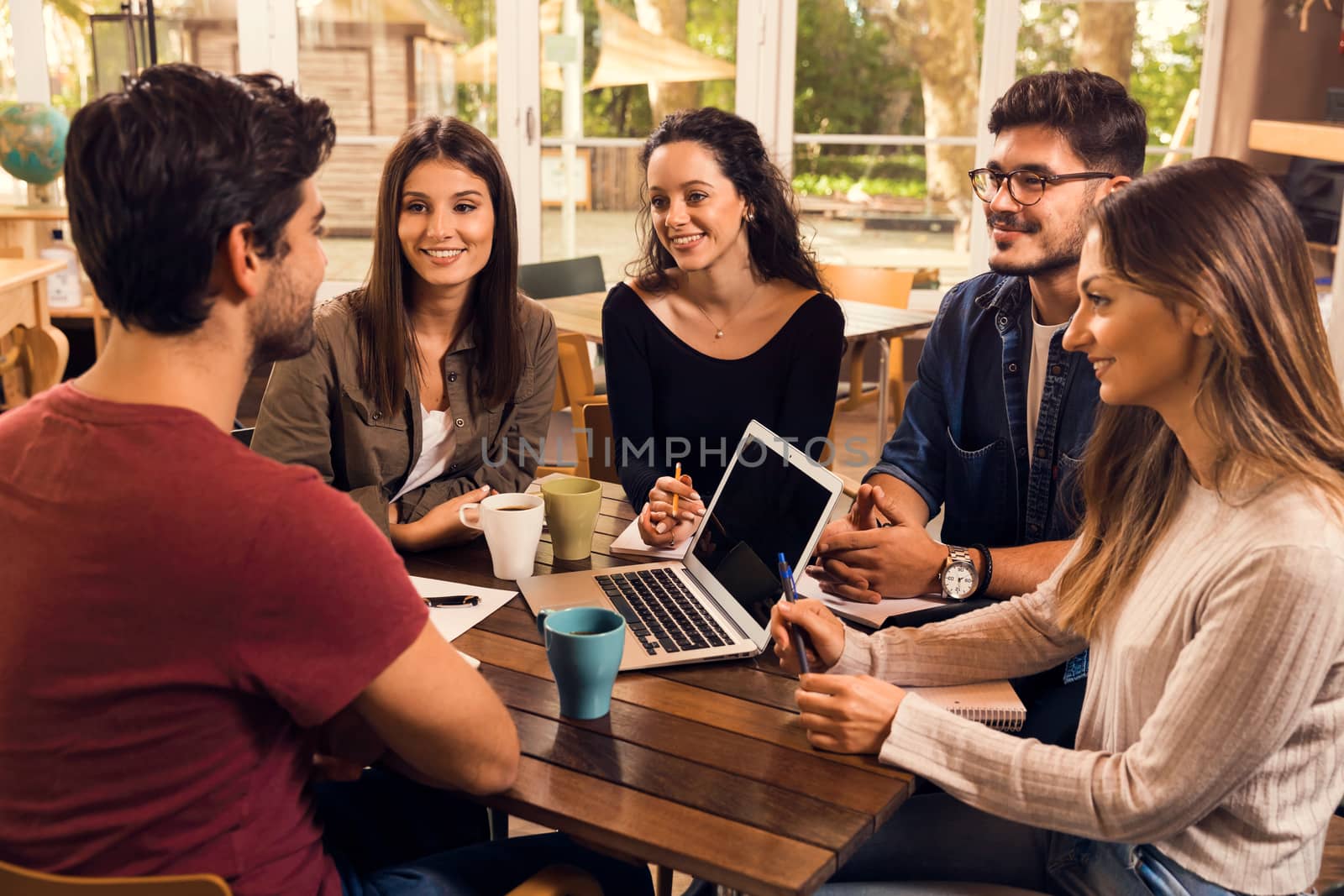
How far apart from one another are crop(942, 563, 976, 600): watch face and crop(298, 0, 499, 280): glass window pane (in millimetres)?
4392

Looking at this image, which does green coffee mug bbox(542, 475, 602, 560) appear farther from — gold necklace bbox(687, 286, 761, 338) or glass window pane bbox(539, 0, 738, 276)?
glass window pane bbox(539, 0, 738, 276)

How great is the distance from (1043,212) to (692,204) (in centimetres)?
70

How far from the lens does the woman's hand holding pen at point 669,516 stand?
5.41 feet

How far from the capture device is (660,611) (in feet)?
4.68

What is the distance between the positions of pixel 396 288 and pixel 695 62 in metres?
3.80

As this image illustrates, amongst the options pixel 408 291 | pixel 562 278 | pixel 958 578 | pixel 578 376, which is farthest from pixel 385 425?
pixel 562 278

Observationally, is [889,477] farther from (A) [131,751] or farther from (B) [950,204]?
(B) [950,204]

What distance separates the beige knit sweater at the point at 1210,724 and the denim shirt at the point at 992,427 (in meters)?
0.65

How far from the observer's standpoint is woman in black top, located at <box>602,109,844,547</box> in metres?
2.24

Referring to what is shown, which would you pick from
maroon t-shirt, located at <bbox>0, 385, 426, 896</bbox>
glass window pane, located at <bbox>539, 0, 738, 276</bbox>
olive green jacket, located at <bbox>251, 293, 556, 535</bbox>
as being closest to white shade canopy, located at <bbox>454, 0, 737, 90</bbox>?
glass window pane, located at <bbox>539, 0, 738, 276</bbox>

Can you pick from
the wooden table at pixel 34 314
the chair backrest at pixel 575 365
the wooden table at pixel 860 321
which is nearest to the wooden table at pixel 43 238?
the wooden table at pixel 34 314

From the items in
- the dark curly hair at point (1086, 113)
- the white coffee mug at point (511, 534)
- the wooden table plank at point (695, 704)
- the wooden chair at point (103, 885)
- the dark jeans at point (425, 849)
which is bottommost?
the dark jeans at point (425, 849)

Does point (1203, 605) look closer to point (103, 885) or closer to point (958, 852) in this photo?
point (958, 852)

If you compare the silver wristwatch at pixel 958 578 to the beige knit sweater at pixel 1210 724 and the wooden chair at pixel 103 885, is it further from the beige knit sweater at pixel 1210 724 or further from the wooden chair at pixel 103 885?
the wooden chair at pixel 103 885
